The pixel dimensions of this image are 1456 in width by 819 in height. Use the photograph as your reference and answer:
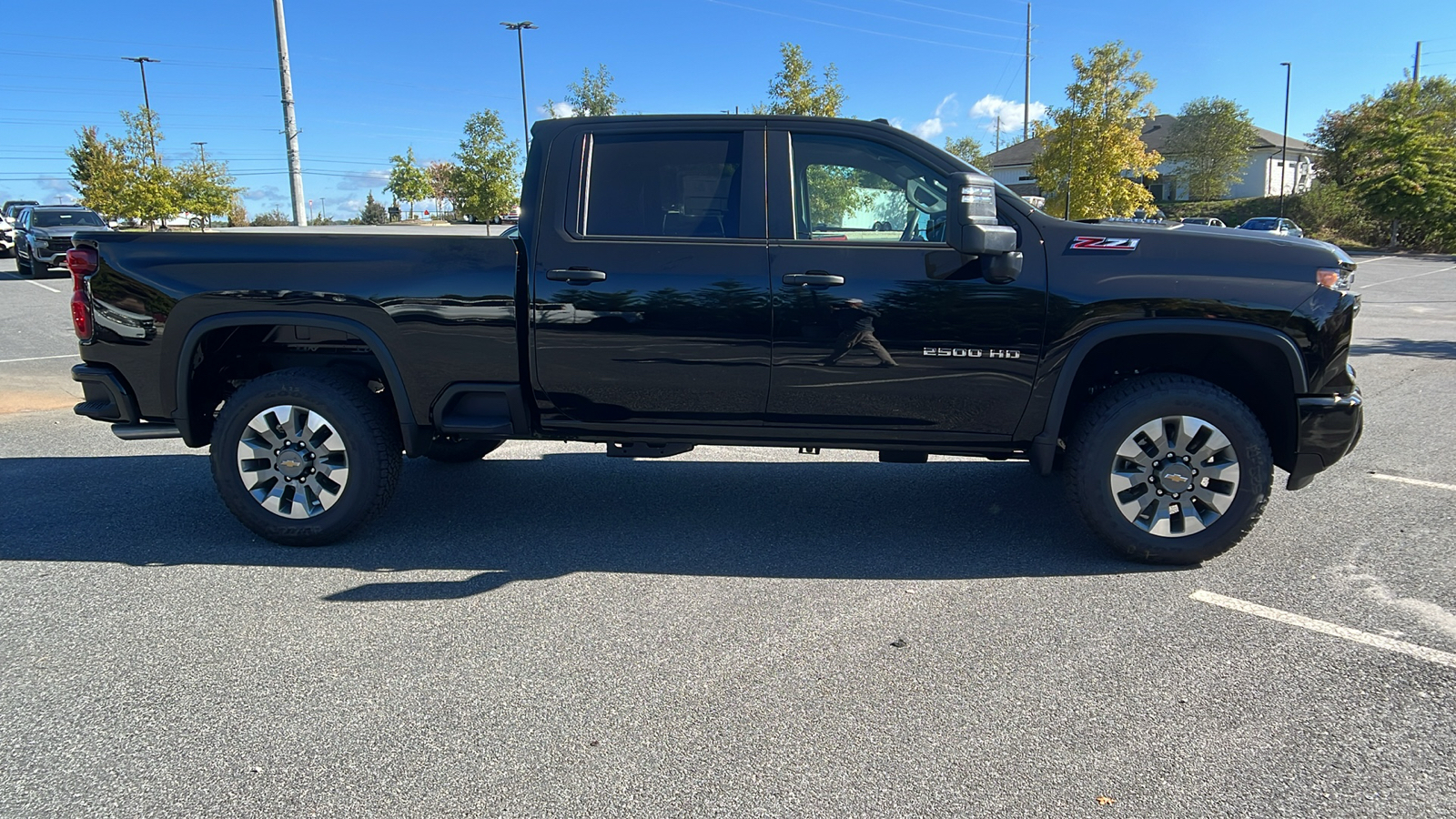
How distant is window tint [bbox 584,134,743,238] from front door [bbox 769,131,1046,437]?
0.25 m

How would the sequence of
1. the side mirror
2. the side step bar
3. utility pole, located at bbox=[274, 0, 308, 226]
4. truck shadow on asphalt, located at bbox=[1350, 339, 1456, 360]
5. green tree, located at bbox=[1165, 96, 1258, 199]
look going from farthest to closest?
green tree, located at bbox=[1165, 96, 1258, 199]
utility pole, located at bbox=[274, 0, 308, 226]
truck shadow on asphalt, located at bbox=[1350, 339, 1456, 360]
the side step bar
the side mirror

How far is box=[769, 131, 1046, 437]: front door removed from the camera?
424 cm

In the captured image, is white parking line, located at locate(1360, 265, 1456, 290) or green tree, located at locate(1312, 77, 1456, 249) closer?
white parking line, located at locate(1360, 265, 1456, 290)

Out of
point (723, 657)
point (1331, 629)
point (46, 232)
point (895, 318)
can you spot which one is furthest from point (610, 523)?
point (46, 232)

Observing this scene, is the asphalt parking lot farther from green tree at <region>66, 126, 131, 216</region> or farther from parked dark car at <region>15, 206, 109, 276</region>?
green tree at <region>66, 126, 131, 216</region>

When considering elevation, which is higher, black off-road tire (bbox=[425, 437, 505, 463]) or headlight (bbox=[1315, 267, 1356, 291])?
headlight (bbox=[1315, 267, 1356, 291])

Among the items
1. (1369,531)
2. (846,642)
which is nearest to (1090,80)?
(1369,531)

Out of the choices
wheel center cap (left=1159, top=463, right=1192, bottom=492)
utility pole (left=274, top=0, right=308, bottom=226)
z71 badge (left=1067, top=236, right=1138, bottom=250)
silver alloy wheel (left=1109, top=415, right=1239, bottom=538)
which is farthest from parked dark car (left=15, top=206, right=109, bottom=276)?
wheel center cap (left=1159, top=463, right=1192, bottom=492)

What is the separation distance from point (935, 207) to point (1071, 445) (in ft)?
4.18

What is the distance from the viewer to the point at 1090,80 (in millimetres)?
28266

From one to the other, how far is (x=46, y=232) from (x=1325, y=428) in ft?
95.3

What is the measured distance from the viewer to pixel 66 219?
25.7 meters

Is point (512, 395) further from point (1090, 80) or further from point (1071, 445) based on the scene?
point (1090, 80)

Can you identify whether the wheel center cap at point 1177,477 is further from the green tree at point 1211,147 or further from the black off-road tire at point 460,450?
the green tree at point 1211,147
